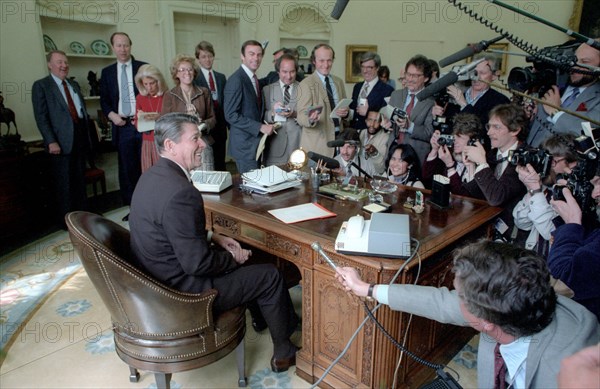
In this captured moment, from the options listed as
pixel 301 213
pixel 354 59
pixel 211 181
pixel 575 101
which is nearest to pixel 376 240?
pixel 301 213

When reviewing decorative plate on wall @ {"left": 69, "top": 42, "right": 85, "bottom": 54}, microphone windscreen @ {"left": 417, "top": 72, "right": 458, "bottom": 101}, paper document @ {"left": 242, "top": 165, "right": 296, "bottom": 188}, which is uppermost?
decorative plate on wall @ {"left": 69, "top": 42, "right": 85, "bottom": 54}

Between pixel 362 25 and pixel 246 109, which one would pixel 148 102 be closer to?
pixel 246 109

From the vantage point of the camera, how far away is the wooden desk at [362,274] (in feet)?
6.01

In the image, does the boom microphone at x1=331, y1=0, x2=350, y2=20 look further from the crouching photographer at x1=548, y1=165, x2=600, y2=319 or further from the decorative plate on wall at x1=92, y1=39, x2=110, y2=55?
the decorative plate on wall at x1=92, y1=39, x2=110, y2=55

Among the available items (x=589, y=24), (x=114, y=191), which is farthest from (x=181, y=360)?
(x=589, y=24)

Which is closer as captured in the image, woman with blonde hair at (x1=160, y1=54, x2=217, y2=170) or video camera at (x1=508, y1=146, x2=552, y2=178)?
video camera at (x1=508, y1=146, x2=552, y2=178)

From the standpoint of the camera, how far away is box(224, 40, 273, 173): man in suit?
3.80m

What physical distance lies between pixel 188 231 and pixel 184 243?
5 centimetres

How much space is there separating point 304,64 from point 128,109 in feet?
12.3

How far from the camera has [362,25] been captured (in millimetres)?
Result: 7121

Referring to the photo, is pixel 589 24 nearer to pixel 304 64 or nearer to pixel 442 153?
pixel 304 64

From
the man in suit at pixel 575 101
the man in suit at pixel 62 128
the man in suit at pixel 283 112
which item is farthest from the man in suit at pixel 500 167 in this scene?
the man in suit at pixel 62 128

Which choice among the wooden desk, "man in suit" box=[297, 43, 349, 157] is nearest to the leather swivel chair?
the wooden desk

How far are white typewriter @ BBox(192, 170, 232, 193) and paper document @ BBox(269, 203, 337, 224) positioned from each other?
52 centimetres
